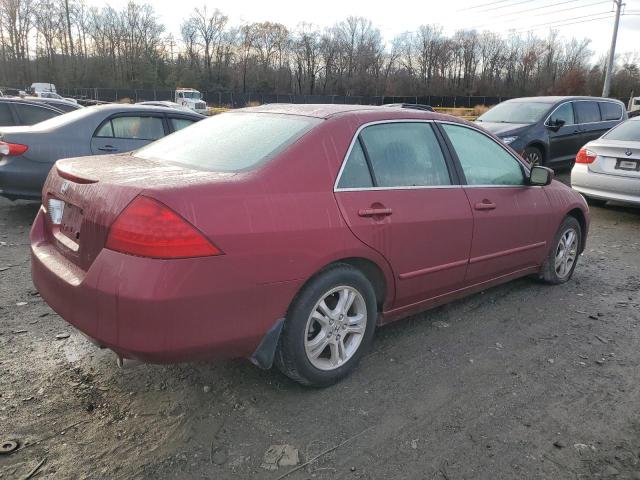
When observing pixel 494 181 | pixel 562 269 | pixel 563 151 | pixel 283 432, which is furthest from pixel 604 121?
pixel 283 432

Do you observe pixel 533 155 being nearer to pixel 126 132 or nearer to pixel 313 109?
pixel 126 132

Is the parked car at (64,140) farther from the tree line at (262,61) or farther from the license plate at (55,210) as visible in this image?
the tree line at (262,61)

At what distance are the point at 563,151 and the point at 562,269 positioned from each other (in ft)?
22.2

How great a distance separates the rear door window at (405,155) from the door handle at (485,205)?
298 millimetres

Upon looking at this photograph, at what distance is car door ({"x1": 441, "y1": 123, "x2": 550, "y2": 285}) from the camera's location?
3764 millimetres

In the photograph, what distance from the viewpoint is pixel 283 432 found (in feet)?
8.48

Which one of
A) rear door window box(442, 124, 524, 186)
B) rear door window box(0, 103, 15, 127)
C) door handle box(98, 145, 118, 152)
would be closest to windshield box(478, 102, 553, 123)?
rear door window box(442, 124, 524, 186)

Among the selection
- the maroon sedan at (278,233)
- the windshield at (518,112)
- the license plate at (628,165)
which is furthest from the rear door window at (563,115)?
the maroon sedan at (278,233)

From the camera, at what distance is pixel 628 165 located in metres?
7.25

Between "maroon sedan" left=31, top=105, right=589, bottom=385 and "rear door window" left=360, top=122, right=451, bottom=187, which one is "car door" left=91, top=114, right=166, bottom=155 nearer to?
"maroon sedan" left=31, top=105, right=589, bottom=385

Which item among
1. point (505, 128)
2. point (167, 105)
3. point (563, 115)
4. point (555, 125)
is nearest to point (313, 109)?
point (505, 128)

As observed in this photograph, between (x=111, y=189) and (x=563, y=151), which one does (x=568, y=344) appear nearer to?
(x=111, y=189)

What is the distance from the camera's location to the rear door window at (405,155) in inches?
126

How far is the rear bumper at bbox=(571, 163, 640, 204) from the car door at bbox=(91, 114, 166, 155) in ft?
20.2
